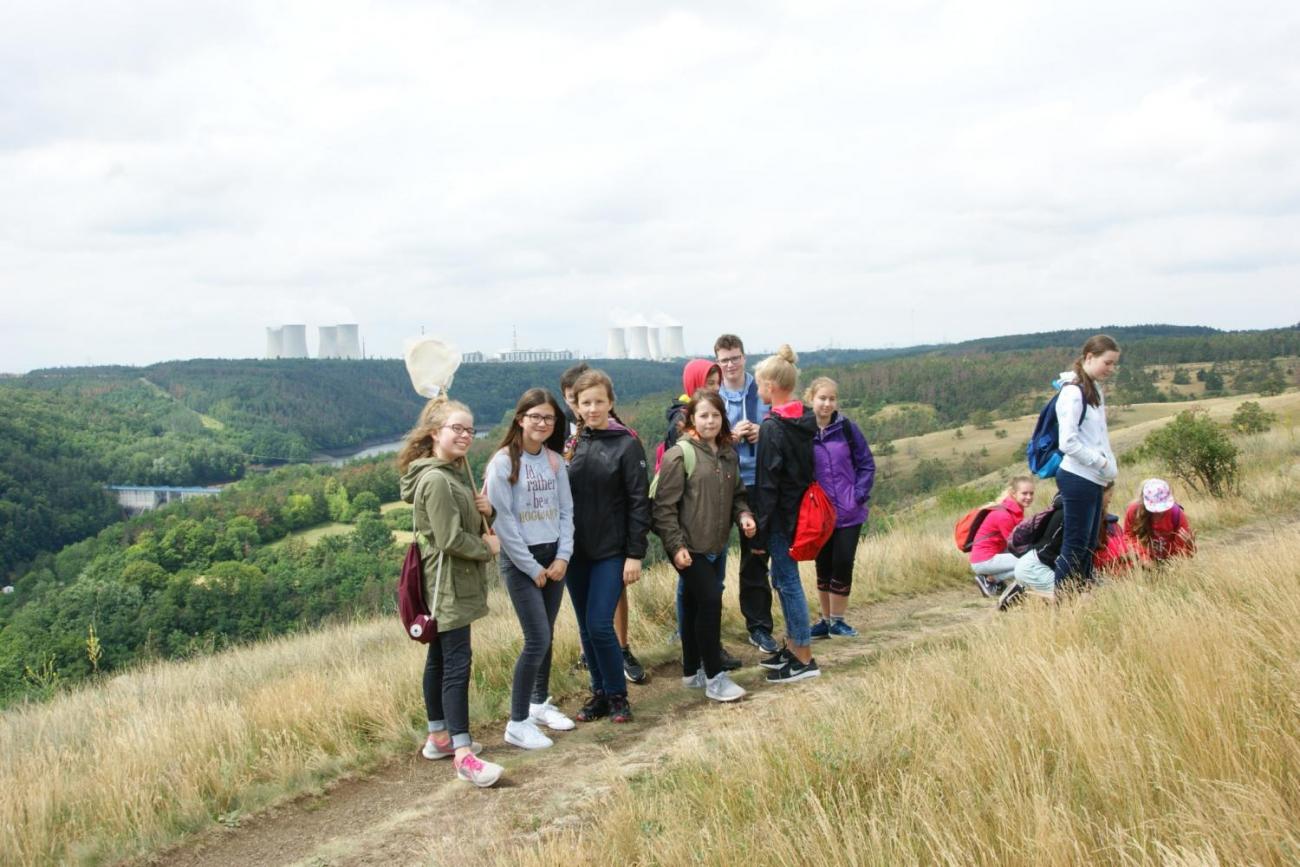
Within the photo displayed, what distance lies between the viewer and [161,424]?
91.7 metres

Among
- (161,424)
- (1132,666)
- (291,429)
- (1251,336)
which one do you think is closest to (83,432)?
(161,424)

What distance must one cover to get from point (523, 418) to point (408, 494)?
654mm

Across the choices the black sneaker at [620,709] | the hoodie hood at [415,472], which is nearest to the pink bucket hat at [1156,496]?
the black sneaker at [620,709]

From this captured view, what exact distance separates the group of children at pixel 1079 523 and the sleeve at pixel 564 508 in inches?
106

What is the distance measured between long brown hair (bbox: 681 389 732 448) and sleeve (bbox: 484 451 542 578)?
1063 millimetres

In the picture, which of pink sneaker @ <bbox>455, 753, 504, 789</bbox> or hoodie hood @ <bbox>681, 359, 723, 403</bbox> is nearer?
pink sneaker @ <bbox>455, 753, 504, 789</bbox>

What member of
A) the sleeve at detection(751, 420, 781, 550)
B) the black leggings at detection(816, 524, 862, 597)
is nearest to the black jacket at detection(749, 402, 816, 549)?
the sleeve at detection(751, 420, 781, 550)

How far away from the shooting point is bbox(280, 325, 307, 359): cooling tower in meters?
98.7

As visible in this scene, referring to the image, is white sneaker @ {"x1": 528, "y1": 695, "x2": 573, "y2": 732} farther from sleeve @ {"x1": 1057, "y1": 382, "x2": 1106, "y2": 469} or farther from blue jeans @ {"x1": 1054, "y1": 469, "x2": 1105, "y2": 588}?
sleeve @ {"x1": 1057, "y1": 382, "x2": 1106, "y2": 469}

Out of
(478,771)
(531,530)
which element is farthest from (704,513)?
(478,771)

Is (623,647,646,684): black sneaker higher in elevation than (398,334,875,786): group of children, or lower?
lower

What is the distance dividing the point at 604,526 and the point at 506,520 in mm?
525

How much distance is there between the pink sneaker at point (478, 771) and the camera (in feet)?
11.2

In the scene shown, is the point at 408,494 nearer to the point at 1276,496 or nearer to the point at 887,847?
the point at 887,847
